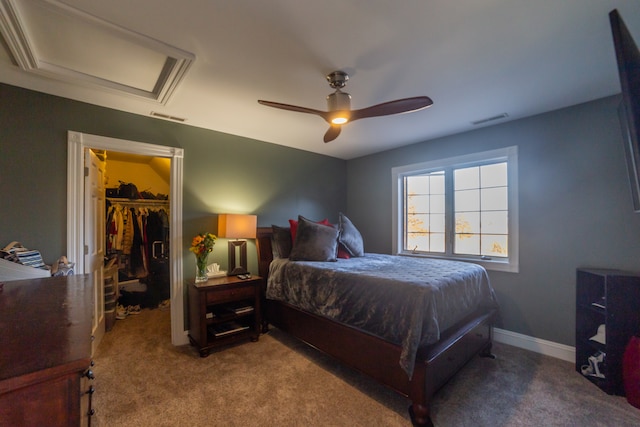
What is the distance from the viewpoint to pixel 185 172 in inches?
117

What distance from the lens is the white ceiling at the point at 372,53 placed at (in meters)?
1.41

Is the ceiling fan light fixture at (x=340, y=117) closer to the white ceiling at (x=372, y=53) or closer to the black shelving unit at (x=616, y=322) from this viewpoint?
the white ceiling at (x=372, y=53)

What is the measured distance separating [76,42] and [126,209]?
116 inches

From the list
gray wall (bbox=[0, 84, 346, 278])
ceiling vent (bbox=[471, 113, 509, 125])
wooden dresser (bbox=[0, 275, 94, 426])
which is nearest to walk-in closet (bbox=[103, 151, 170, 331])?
gray wall (bbox=[0, 84, 346, 278])

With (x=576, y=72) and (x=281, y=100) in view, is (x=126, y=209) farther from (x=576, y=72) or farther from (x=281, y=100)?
(x=576, y=72)

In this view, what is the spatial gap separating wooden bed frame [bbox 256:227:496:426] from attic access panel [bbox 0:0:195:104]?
7.73 feet

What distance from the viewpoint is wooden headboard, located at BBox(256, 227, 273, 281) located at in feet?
10.7

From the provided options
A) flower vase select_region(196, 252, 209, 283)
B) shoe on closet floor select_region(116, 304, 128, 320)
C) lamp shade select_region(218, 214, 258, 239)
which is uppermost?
lamp shade select_region(218, 214, 258, 239)

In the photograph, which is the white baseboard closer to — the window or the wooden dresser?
the window

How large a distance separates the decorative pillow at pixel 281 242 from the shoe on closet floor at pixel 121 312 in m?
2.22

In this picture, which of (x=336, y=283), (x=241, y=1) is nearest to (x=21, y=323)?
(x=241, y=1)

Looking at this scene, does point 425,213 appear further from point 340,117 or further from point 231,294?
point 231,294

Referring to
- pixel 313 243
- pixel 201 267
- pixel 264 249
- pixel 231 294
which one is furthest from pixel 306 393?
pixel 264 249

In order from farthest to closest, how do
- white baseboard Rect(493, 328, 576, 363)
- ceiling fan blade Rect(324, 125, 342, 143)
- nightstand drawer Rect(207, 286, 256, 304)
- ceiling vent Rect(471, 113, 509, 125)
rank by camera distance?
ceiling vent Rect(471, 113, 509, 125) < nightstand drawer Rect(207, 286, 256, 304) < white baseboard Rect(493, 328, 576, 363) < ceiling fan blade Rect(324, 125, 342, 143)
